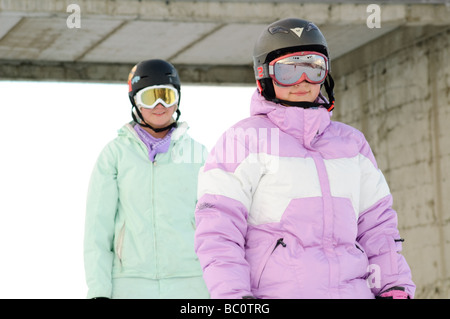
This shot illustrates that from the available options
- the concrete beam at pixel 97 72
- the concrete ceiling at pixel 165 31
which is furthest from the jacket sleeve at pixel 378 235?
the concrete beam at pixel 97 72

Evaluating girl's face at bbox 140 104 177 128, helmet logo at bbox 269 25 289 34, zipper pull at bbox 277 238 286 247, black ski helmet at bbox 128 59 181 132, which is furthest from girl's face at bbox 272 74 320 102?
black ski helmet at bbox 128 59 181 132

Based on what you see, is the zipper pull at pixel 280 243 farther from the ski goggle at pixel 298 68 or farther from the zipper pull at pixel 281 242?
the ski goggle at pixel 298 68

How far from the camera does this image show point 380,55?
16281mm

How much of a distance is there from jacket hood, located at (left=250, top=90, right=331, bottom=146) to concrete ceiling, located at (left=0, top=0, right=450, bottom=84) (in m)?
9.04

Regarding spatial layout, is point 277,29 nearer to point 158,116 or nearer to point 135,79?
point 158,116

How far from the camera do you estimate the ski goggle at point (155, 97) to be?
7.42m

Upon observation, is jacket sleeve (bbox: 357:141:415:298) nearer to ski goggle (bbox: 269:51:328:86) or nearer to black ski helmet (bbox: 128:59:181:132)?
ski goggle (bbox: 269:51:328:86)

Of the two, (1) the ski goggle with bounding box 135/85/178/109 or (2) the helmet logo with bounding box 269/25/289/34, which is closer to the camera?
(2) the helmet logo with bounding box 269/25/289/34

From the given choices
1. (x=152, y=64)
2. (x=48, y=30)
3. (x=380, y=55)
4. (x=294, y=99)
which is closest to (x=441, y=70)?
(x=380, y=55)

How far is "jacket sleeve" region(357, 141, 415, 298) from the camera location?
4.30 metres

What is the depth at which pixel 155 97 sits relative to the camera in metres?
7.45

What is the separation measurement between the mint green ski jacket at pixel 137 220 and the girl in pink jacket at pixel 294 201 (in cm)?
253

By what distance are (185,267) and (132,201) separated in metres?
0.56
